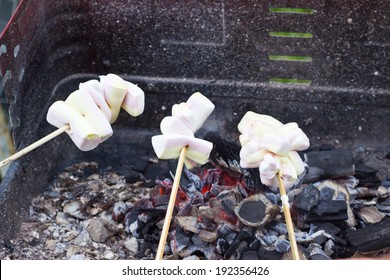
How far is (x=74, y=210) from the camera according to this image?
8.56 ft

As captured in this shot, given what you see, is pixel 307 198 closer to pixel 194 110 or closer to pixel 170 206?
pixel 194 110

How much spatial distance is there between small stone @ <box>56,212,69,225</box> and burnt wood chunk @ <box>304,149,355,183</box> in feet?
2.89

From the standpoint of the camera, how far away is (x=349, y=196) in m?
2.53

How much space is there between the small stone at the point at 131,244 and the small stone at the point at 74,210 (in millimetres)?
230

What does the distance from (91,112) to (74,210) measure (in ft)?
2.31

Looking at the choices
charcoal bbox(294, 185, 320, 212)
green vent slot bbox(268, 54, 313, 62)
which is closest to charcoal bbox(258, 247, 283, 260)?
charcoal bbox(294, 185, 320, 212)

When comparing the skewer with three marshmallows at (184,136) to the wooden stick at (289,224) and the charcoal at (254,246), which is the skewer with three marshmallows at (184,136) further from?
the charcoal at (254,246)

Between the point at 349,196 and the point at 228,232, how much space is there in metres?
0.49

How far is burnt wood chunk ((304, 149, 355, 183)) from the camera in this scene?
8.60 feet

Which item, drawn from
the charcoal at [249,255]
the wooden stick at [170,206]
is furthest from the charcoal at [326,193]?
the wooden stick at [170,206]

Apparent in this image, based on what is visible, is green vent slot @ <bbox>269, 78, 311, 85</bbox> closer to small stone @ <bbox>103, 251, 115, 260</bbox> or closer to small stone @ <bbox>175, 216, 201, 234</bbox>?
small stone @ <bbox>175, 216, 201, 234</bbox>

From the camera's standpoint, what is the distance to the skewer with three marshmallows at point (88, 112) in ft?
6.48

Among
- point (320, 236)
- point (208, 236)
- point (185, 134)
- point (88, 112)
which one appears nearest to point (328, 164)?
point (320, 236)

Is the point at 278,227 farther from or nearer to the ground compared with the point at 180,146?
nearer to the ground
